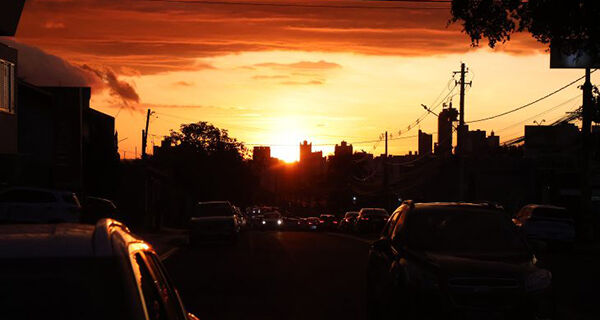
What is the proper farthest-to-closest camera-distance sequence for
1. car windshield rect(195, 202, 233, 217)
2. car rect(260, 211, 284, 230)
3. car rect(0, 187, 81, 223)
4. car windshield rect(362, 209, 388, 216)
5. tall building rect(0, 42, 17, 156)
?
car rect(260, 211, 284, 230) < car windshield rect(362, 209, 388, 216) < tall building rect(0, 42, 17, 156) < car windshield rect(195, 202, 233, 217) < car rect(0, 187, 81, 223)

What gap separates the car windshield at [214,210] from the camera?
121 feet

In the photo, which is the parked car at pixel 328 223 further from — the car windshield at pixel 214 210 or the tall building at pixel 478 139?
the tall building at pixel 478 139

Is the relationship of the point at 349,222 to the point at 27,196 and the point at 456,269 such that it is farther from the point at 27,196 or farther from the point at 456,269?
the point at 456,269

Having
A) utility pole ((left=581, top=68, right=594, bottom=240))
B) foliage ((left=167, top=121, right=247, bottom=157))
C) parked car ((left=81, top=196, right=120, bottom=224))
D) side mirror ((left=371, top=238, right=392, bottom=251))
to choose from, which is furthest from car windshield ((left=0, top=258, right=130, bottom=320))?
foliage ((left=167, top=121, right=247, bottom=157))

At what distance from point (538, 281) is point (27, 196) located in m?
24.9

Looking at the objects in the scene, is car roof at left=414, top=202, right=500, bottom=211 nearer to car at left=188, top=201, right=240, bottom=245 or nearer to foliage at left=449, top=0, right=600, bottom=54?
foliage at left=449, top=0, right=600, bottom=54

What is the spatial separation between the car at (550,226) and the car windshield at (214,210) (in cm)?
1174

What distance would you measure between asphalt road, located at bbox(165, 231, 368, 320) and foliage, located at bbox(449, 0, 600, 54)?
5.84m

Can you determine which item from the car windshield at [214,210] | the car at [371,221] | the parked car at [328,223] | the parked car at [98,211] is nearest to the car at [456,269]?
the car windshield at [214,210]

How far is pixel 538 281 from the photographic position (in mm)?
10195

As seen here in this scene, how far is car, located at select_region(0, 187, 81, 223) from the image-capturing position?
31453 mm

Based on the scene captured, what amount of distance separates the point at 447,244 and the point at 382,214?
43259 millimetres

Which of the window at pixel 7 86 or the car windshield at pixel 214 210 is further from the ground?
the window at pixel 7 86

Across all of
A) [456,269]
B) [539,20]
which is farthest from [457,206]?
[539,20]
